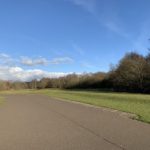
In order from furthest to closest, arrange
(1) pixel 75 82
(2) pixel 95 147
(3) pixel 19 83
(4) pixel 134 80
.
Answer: (3) pixel 19 83 → (1) pixel 75 82 → (4) pixel 134 80 → (2) pixel 95 147

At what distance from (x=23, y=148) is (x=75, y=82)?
106m

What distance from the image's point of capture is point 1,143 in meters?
9.79

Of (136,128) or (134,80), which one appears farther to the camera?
(134,80)

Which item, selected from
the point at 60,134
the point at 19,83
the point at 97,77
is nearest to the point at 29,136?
the point at 60,134

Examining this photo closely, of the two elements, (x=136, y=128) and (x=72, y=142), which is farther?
(x=136, y=128)

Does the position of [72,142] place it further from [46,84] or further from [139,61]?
[46,84]

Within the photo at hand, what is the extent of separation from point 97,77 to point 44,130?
296 feet

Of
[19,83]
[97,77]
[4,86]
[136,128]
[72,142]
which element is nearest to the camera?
[72,142]

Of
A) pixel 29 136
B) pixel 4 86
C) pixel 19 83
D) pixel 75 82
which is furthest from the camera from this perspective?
pixel 19 83

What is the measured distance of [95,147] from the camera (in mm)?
8594

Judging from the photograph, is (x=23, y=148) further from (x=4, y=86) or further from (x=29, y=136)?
(x=4, y=86)

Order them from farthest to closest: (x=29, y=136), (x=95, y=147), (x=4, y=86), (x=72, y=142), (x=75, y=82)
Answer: (x=4, y=86), (x=75, y=82), (x=29, y=136), (x=72, y=142), (x=95, y=147)

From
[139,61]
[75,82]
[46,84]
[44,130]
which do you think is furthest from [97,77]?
[44,130]

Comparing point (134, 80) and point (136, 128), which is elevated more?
point (134, 80)
